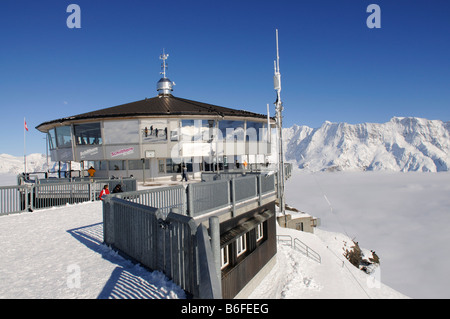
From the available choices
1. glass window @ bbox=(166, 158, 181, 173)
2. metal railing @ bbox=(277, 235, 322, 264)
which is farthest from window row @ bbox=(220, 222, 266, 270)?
glass window @ bbox=(166, 158, 181, 173)

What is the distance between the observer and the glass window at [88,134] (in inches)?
1188

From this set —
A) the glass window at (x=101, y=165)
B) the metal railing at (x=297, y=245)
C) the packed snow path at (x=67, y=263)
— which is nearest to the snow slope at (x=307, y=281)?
the metal railing at (x=297, y=245)

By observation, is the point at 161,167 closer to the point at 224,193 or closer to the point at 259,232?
the point at 259,232

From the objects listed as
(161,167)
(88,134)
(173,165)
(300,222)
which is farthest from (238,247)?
(88,134)

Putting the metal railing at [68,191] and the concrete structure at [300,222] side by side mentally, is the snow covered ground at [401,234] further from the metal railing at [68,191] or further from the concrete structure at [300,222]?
the metal railing at [68,191]

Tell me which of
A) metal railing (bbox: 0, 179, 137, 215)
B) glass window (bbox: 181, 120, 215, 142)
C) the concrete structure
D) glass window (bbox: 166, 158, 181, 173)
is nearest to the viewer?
metal railing (bbox: 0, 179, 137, 215)

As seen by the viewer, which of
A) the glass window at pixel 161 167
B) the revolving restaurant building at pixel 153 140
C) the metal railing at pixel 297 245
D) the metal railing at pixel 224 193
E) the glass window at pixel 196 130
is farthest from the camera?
the glass window at pixel 161 167

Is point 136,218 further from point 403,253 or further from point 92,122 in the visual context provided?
point 403,253

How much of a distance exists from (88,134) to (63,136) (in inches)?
166

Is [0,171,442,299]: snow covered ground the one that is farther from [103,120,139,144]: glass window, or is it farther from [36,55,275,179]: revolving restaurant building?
[103,120,139,144]: glass window

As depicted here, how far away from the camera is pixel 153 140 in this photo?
95.7 ft

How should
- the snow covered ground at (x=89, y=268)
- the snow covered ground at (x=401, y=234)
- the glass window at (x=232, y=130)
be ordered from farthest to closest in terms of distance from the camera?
the snow covered ground at (x=401, y=234)
the glass window at (x=232, y=130)
the snow covered ground at (x=89, y=268)

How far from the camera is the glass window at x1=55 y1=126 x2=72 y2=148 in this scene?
3184 cm

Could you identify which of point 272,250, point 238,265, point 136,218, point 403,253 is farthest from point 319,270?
point 403,253
